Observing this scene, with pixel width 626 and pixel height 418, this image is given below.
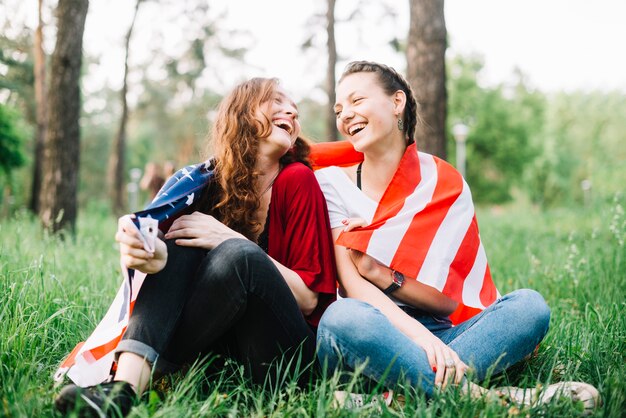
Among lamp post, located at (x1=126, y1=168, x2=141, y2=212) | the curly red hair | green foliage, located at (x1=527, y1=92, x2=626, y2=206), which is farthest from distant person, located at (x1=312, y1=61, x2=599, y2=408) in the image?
green foliage, located at (x1=527, y1=92, x2=626, y2=206)

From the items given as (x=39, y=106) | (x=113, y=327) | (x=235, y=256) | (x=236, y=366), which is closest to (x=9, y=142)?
(x=39, y=106)

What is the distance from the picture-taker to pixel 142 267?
1887mm

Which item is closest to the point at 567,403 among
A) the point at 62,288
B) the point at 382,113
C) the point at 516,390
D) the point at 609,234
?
the point at 516,390

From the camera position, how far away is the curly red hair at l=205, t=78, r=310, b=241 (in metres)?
2.34

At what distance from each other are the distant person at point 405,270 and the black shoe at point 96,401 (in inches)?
26.8

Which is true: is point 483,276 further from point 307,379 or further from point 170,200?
point 170,200

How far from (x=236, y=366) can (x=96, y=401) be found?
0.61 meters

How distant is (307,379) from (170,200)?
2.81 feet

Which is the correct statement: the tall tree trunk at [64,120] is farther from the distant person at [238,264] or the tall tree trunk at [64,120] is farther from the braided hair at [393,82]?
the braided hair at [393,82]

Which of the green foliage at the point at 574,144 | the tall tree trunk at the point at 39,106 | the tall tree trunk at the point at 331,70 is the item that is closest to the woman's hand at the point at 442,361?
the tall tree trunk at the point at 331,70

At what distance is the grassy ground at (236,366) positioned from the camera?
179 cm

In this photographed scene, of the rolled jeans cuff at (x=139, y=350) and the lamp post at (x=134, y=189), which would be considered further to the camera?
the lamp post at (x=134, y=189)

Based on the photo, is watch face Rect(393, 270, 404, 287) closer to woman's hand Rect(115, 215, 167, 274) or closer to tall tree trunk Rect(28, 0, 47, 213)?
woman's hand Rect(115, 215, 167, 274)

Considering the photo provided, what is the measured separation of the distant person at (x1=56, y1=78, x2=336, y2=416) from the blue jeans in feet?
0.49
